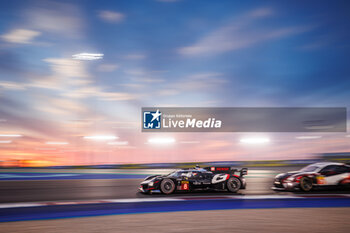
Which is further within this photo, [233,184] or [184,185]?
[233,184]

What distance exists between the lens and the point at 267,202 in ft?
27.6

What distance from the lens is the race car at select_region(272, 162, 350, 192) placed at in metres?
10.3

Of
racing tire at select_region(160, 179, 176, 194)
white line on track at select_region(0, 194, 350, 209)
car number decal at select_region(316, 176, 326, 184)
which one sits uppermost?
car number decal at select_region(316, 176, 326, 184)

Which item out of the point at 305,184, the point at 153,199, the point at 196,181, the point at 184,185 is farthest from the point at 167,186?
the point at 305,184

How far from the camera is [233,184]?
1050 cm

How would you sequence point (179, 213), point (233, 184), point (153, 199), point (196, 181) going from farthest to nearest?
point (233, 184), point (196, 181), point (153, 199), point (179, 213)

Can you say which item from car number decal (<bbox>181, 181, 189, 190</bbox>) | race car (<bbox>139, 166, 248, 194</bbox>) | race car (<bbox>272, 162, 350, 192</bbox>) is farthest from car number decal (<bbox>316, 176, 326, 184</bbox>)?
car number decal (<bbox>181, 181, 189, 190</bbox>)

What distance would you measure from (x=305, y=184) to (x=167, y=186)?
4.56 meters

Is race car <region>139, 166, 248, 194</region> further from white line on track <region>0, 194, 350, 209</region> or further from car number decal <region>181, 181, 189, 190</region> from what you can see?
white line on track <region>0, 194, 350, 209</region>

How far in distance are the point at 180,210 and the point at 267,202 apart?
258 centimetres

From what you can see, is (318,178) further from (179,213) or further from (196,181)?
(179,213)

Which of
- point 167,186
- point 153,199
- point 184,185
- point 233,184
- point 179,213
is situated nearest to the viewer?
point 179,213

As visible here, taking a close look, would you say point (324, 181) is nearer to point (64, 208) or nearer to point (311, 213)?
point (311, 213)

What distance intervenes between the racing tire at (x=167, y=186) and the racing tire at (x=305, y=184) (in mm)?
4227
